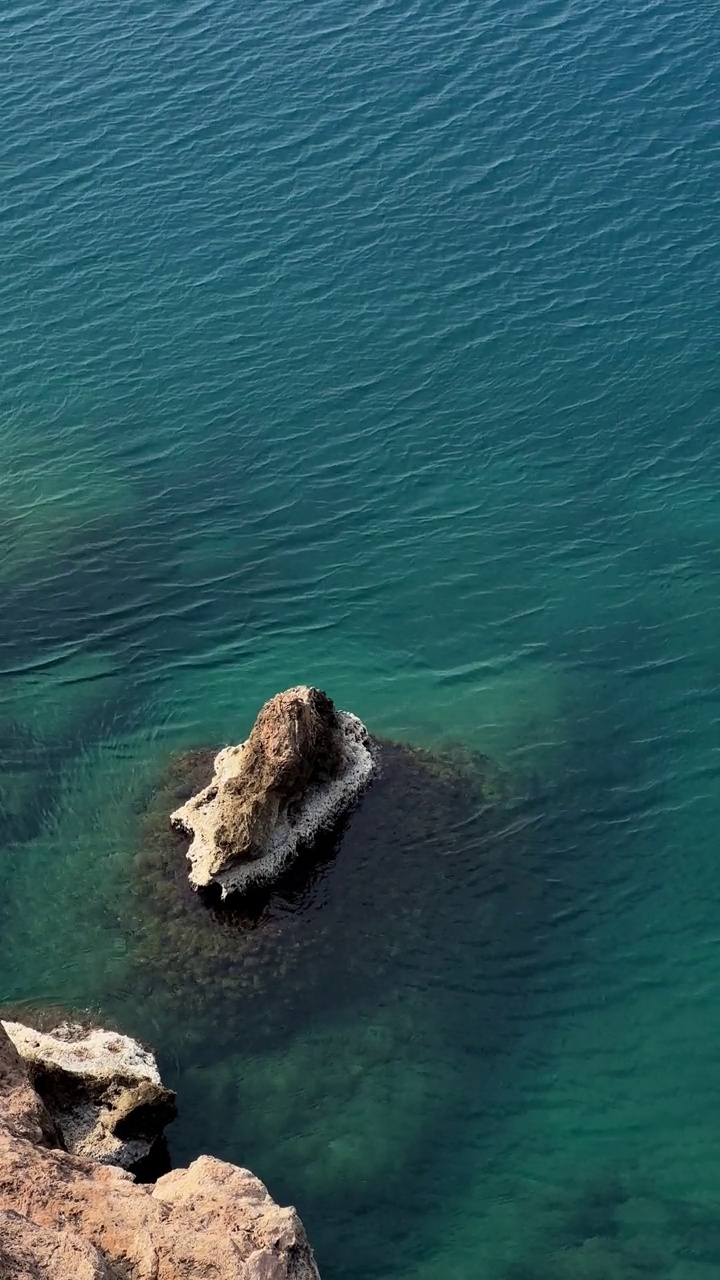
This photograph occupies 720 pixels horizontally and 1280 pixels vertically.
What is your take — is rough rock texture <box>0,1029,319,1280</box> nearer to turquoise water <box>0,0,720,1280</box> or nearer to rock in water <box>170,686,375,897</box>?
turquoise water <box>0,0,720,1280</box>

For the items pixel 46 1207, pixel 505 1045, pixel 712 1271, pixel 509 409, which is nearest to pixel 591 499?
pixel 509 409

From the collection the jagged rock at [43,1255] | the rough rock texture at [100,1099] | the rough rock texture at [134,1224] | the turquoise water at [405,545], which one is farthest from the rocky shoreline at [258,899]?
the jagged rock at [43,1255]

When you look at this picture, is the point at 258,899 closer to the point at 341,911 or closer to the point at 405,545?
the point at 341,911

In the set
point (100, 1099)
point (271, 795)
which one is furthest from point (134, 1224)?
point (271, 795)

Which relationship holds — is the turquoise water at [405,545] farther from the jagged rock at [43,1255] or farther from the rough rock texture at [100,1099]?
the jagged rock at [43,1255]

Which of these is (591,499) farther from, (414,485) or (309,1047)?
(309,1047)

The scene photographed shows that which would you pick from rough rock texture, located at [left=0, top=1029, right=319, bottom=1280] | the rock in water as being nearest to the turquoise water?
the rock in water
